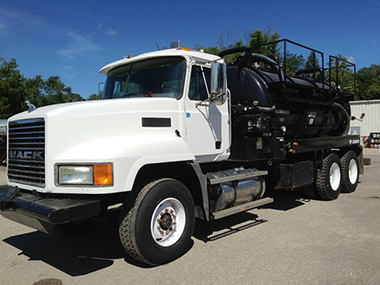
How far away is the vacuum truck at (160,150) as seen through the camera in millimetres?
3789

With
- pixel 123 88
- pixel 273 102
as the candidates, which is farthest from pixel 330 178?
pixel 123 88

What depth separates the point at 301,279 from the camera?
3.79 metres

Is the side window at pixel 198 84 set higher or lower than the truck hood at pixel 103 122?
higher

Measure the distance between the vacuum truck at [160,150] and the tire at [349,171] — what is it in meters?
2.00

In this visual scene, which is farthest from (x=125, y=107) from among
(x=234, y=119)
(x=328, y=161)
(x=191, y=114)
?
(x=328, y=161)

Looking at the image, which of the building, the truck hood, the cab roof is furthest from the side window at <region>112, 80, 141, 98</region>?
the building

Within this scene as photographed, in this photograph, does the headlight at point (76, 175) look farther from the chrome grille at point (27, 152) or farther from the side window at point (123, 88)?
the side window at point (123, 88)

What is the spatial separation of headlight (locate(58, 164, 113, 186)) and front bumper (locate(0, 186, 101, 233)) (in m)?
0.22

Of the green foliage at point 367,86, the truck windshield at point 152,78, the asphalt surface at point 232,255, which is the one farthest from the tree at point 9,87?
the green foliage at point 367,86

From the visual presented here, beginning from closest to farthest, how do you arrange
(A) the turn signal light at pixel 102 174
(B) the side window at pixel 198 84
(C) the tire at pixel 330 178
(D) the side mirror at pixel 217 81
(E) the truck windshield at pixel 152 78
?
(A) the turn signal light at pixel 102 174
(D) the side mirror at pixel 217 81
(E) the truck windshield at pixel 152 78
(B) the side window at pixel 198 84
(C) the tire at pixel 330 178

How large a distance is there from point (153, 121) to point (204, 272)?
2.05 m

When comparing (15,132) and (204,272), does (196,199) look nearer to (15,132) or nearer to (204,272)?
(204,272)

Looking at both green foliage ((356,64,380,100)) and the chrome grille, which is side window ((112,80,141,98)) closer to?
the chrome grille

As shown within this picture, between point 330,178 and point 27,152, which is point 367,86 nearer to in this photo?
point 330,178
